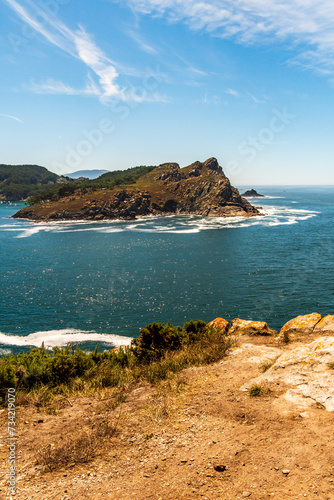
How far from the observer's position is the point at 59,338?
29.1m

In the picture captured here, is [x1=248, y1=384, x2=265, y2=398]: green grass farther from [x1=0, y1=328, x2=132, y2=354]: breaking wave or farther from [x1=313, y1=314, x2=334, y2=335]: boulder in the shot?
[x1=0, y1=328, x2=132, y2=354]: breaking wave

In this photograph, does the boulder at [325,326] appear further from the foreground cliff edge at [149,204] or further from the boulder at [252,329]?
the foreground cliff edge at [149,204]

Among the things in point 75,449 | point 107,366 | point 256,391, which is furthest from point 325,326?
point 75,449

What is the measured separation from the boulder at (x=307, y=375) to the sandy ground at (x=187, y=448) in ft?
1.20

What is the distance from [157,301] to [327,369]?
92.4 feet

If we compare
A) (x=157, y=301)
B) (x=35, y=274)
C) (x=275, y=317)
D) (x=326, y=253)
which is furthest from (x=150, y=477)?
(x=326, y=253)

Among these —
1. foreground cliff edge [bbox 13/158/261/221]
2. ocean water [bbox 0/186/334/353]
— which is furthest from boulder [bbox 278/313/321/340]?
foreground cliff edge [bbox 13/158/261/221]

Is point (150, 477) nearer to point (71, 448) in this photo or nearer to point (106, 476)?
point (106, 476)

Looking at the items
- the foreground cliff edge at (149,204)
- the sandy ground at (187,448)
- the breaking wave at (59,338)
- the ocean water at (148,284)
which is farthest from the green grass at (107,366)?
the foreground cliff edge at (149,204)

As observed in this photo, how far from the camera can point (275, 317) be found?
3148cm

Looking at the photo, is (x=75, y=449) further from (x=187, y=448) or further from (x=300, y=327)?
(x=300, y=327)

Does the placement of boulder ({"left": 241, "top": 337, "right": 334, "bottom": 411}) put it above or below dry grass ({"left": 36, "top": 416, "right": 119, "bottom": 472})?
above

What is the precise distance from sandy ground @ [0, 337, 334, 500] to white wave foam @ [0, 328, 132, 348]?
17.3 metres

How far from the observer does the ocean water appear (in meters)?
32.0
